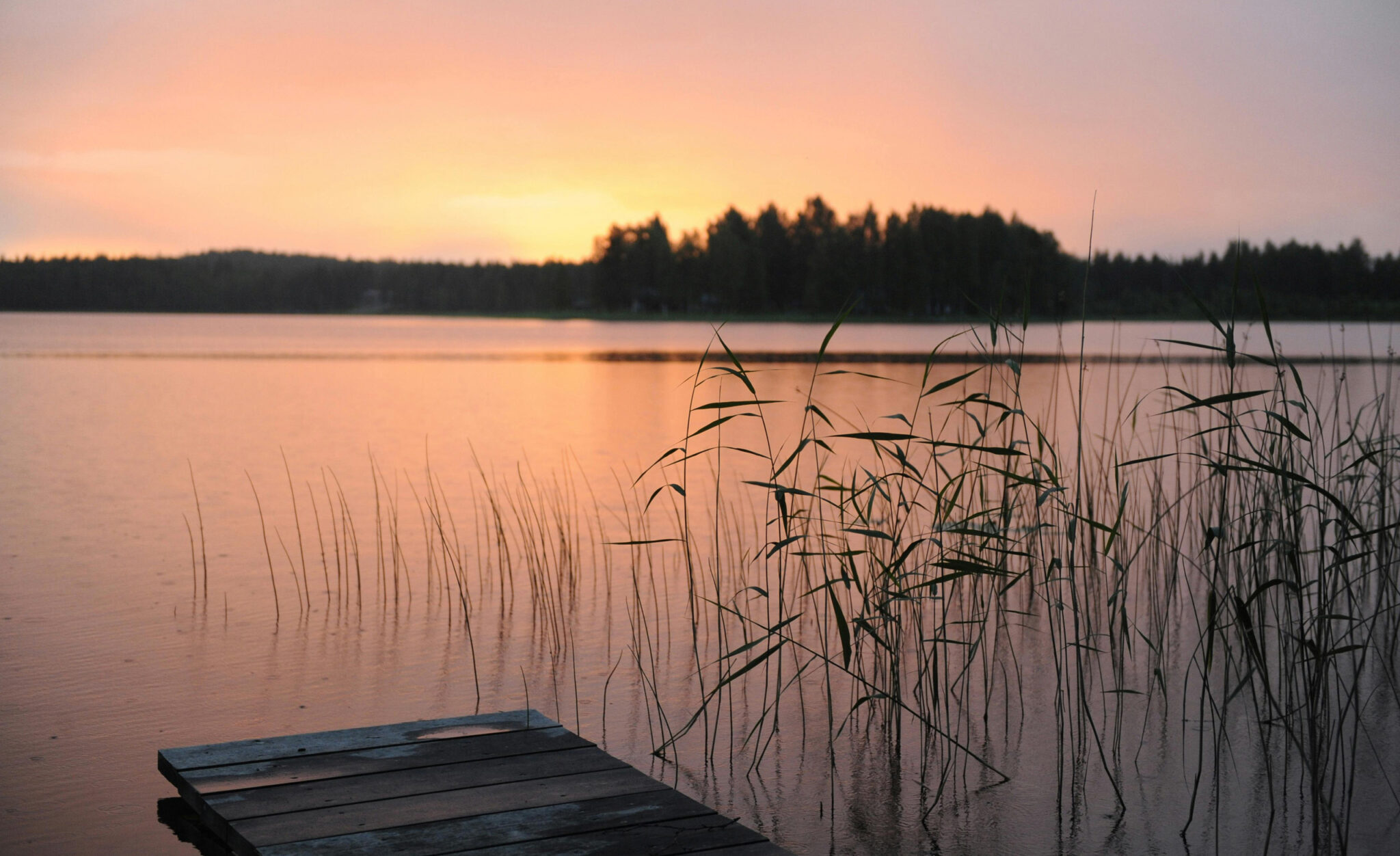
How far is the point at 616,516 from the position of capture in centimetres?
810

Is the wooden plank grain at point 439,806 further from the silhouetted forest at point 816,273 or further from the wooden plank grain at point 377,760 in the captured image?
the silhouetted forest at point 816,273

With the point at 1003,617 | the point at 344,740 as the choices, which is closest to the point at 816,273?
the point at 1003,617

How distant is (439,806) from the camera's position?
2.71m

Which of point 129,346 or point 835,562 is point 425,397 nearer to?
point 835,562

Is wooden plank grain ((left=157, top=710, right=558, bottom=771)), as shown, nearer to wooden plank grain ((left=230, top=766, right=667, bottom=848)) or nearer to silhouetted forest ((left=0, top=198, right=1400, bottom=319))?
wooden plank grain ((left=230, top=766, right=667, bottom=848))

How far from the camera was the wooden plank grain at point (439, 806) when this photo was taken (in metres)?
2.55

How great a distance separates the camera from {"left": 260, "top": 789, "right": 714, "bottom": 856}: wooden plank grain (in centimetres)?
244

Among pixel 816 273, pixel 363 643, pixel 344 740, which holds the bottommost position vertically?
pixel 363 643

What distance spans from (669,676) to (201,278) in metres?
123

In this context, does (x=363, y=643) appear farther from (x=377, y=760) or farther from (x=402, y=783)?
(x=402, y=783)

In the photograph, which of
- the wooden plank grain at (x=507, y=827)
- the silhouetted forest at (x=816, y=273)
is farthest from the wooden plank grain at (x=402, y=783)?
the silhouetted forest at (x=816, y=273)

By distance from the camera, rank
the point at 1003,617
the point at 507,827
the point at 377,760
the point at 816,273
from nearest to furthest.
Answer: the point at 507,827 < the point at 377,760 < the point at 1003,617 < the point at 816,273

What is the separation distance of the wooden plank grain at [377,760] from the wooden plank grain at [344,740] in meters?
0.03

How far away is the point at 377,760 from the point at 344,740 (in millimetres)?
225
